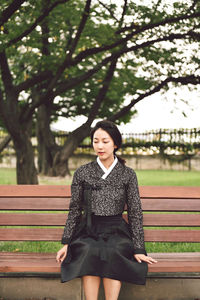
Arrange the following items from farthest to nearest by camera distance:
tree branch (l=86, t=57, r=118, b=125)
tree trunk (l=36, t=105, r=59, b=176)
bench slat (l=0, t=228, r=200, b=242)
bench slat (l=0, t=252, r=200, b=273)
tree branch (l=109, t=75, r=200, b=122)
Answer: tree trunk (l=36, t=105, r=59, b=176), tree branch (l=86, t=57, r=118, b=125), tree branch (l=109, t=75, r=200, b=122), bench slat (l=0, t=228, r=200, b=242), bench slat (l=0, t=252, r=200, b=273)

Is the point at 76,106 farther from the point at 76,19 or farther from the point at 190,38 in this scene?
the point at 190,38

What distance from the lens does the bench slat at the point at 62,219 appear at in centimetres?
345

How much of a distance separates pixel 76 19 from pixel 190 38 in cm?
395

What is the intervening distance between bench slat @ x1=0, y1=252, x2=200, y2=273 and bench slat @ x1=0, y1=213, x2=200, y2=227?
27cm

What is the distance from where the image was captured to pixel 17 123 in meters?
12.0

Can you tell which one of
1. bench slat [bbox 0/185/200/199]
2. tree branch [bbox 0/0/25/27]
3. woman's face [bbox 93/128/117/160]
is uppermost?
tree branch [bbox 0/0/25/27]

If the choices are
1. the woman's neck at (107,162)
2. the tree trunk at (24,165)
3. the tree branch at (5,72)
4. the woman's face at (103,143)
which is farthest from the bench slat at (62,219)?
the tree trunk at (24,165)

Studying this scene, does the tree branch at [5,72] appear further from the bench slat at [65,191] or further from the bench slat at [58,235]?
the bench slat at [58,235]

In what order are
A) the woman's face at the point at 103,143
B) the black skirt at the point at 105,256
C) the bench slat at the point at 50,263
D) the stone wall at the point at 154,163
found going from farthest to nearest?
the stone wall at the point at 154,163
the woman's face at the point at 103,143
the bench slat at the point at 50,263
the black skirt at the point at 105,256

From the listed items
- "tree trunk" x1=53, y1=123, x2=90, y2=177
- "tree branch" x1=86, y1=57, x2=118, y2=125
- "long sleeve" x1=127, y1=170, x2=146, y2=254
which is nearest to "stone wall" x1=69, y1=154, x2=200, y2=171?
"tree trunk" x1=53, y1=123, x2=90, y2=177

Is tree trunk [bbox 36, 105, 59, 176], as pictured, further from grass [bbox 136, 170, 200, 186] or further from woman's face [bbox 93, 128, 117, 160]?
woman's face [bbox 93, 128, 117, 160]

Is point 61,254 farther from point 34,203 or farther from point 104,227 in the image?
point 34,203

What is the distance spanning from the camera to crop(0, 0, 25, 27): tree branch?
837 centimetres

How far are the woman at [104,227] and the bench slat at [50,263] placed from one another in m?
0.10
